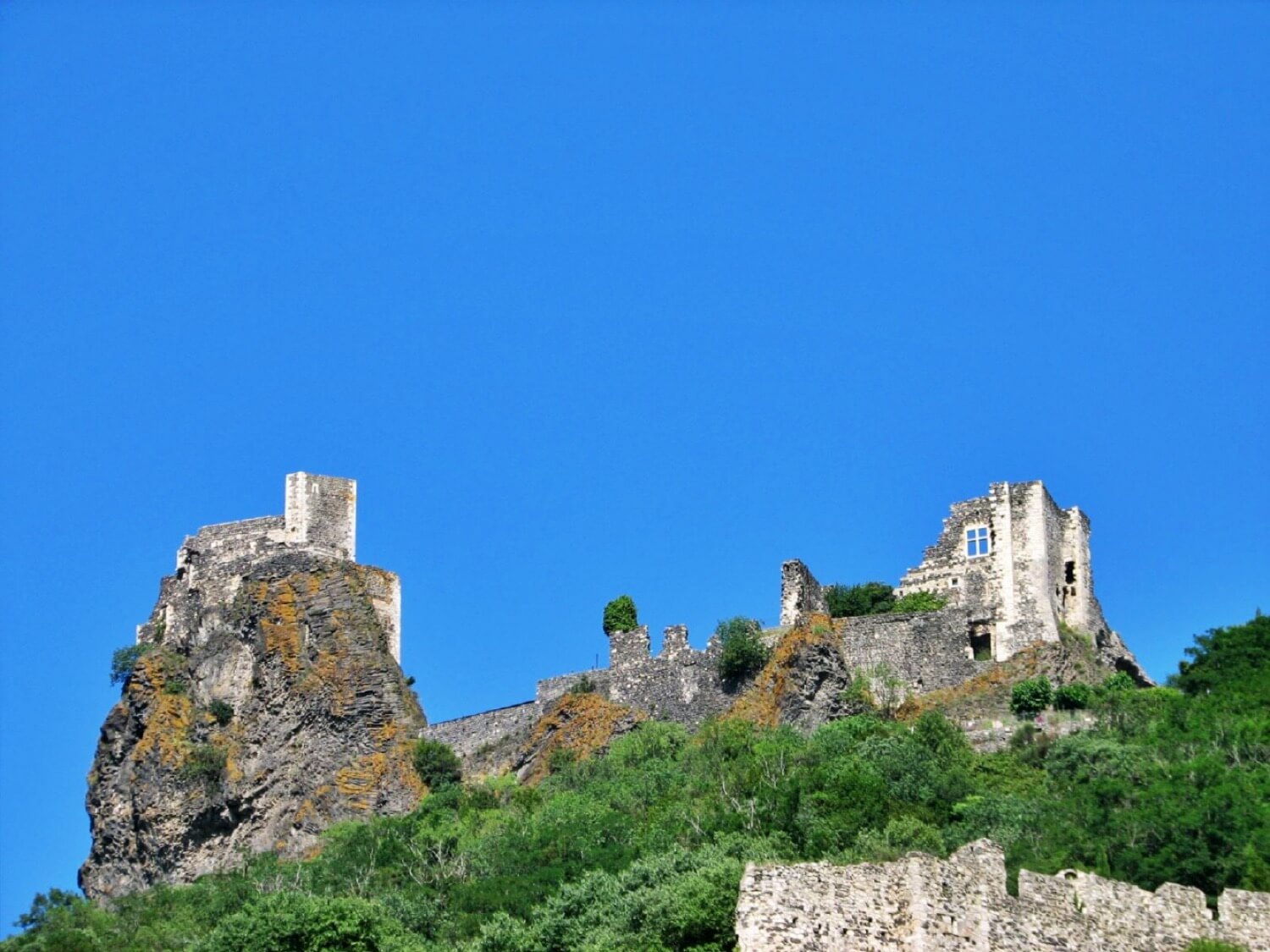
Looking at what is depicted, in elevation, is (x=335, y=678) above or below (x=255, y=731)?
above

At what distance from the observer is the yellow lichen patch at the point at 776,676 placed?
62312mm

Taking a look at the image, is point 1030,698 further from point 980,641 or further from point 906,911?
point 906,911

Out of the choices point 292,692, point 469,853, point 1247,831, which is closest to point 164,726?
point 292,692

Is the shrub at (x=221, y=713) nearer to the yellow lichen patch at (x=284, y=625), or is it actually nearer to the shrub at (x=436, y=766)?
the yellow lichen patch at (x=284, y=625)

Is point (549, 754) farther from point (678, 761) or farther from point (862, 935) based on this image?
point (862, 935)

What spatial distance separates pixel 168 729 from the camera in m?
68.6

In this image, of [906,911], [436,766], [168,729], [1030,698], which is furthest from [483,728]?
[906,911]

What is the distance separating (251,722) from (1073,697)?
873 inches

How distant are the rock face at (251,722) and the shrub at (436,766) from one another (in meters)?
0.28

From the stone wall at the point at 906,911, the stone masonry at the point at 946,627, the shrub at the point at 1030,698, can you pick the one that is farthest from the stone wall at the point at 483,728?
the stone wall at the point at 906,911

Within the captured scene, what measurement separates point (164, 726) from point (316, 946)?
25.4m

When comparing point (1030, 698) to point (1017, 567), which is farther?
point (1017, 567)

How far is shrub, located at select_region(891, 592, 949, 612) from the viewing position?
217 ft

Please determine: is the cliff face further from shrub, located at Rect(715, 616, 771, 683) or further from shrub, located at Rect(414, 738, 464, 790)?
shrub, located at Rect(715, 616, 771, 683)
